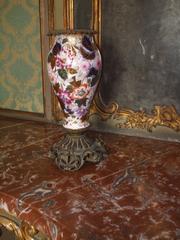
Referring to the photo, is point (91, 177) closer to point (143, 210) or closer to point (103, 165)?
point (103, 165)

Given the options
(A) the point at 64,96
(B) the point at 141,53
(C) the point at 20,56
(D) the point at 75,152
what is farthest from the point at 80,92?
(C) the point at 20,56

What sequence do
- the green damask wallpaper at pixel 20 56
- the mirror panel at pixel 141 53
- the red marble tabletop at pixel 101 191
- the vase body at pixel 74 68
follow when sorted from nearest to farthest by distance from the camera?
the red marble tabletop at pixel 101 191
the vase body at pixel 74 68
the mirror panel at pixel 141 53
the green damask wallpaper at pixel 20 56

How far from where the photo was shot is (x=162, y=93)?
1.16 metres

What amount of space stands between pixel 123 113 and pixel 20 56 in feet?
1.81

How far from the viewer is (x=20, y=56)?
1.48 meters

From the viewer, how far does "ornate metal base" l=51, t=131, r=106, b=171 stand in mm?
945

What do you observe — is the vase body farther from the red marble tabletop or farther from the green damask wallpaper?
the green damask wallpaper

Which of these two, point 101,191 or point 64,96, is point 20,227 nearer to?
point 101,191

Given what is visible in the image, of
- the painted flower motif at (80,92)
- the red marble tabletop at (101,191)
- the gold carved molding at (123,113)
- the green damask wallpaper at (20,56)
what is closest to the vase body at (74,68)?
the painted flower motif at (80,92)

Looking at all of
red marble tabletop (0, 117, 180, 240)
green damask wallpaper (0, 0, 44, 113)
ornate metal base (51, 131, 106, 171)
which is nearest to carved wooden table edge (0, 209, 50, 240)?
red marble tabletop (0, 117, 180, 240)

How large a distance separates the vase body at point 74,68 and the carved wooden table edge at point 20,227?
327mm

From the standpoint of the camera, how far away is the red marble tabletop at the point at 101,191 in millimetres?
655

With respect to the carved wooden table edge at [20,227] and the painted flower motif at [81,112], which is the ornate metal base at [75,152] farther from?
the carved wooden table edge at [20,227]

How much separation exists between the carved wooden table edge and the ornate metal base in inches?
8.2
